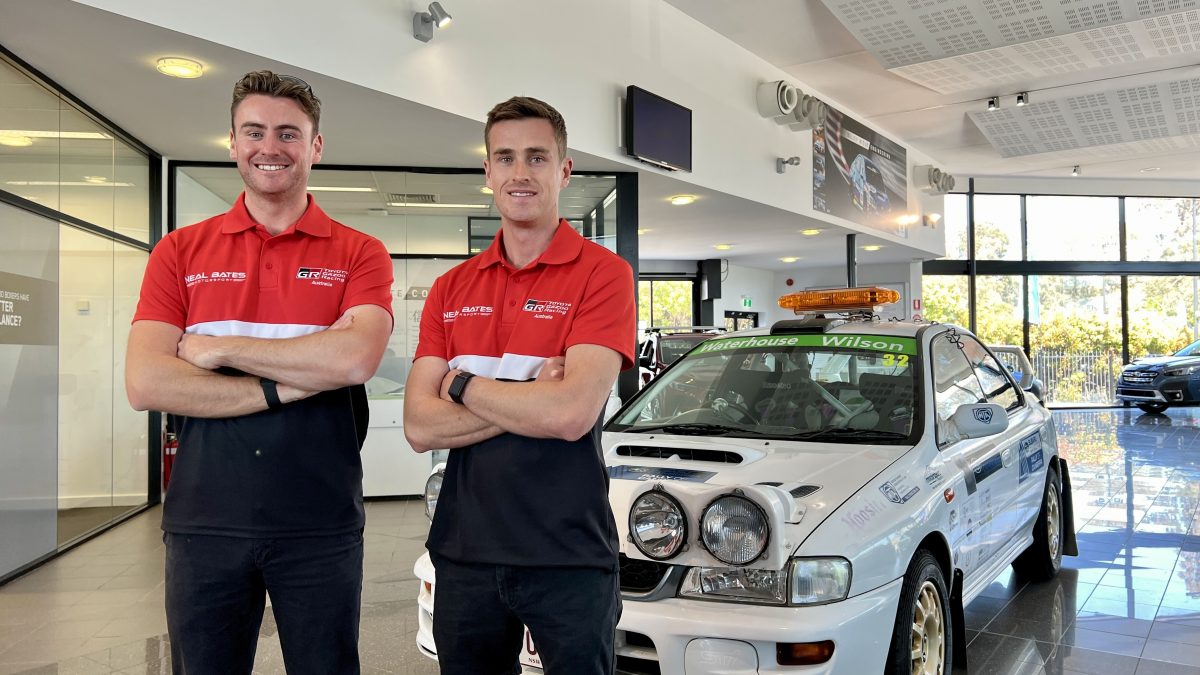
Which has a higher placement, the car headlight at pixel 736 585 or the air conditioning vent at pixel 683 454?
the air conditioning vent at pixel 683 454

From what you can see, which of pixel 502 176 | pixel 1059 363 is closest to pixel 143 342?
pixel 502 176

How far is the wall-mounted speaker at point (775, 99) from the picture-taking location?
9000 mm

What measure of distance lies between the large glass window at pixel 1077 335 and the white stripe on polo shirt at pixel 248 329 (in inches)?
695

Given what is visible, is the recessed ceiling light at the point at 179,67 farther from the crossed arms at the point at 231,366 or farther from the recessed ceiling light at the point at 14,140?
the crossed arms at the point at 231,366

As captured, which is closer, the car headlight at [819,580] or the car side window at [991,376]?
the car headlight at [819,580]

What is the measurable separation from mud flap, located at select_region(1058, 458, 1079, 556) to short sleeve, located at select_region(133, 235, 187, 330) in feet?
14.4

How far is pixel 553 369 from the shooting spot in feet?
5.35

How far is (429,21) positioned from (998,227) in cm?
1468

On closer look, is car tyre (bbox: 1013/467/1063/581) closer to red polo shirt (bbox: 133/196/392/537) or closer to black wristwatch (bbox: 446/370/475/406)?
black wristwatch (bbox: 446/370/475/406)

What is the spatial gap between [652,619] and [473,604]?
2.53ft

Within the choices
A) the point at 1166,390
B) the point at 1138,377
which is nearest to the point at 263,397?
the point at 1166,390

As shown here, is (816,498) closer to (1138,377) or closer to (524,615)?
(524,615)

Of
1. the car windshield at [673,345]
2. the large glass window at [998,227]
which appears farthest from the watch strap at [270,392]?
the large glass window at [998,227]

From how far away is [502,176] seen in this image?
5.66 ft
